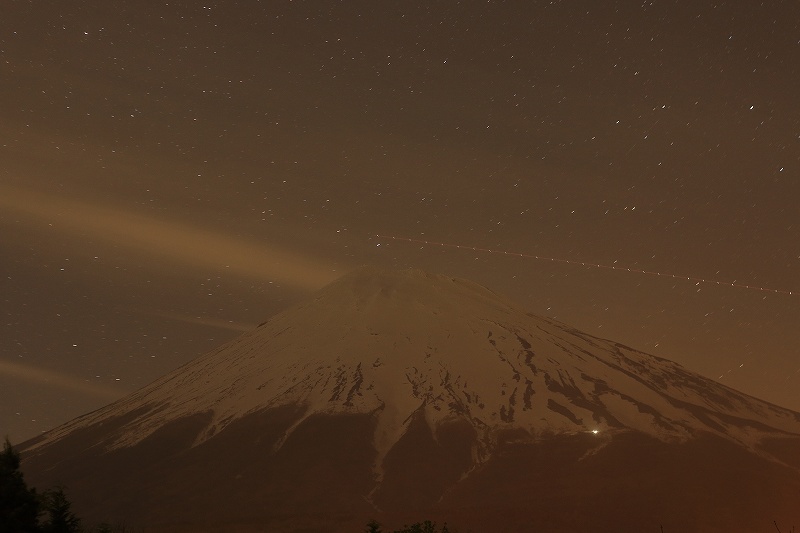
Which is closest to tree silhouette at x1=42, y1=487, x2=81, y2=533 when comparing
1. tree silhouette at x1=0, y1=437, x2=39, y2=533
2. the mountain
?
tree silhouette at x1=0, y1=437, x2=39, y2=533

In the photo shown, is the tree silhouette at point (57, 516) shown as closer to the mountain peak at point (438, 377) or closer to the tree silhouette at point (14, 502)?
the tree silhouette at point (14, 502)

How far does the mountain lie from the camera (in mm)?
113125

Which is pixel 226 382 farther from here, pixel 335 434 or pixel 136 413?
pixel 335 434

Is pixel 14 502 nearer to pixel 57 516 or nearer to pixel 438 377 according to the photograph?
pixel 57 516

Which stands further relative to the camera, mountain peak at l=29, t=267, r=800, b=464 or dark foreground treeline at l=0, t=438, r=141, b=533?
mountain peak at l=29, t=267, r=800, b=464

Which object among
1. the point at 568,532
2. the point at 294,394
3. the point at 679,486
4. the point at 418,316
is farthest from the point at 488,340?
the point at 568,532

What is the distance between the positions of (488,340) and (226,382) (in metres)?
47.3

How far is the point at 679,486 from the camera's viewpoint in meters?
120

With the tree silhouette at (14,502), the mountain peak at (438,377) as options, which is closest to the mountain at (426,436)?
the mountain peak at (438,377)

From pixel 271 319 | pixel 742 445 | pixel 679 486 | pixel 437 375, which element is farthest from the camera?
pixel 271 319

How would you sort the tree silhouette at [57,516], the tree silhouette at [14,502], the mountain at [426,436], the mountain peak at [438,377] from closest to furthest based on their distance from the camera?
the tree silhouette at [14,502] → the tree silhouette at [57,516] → the mountain at [426,436] → the mountain peak at [438,377]

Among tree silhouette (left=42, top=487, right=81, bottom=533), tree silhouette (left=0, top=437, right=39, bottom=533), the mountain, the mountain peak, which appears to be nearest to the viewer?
tree silhouette (left=0, top=437, right=39, bottom=533)

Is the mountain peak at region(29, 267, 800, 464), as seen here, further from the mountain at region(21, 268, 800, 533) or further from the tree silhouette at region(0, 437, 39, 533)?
the tree silhouette at region(0, 437, 39, 533)

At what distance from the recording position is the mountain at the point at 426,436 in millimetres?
113125
